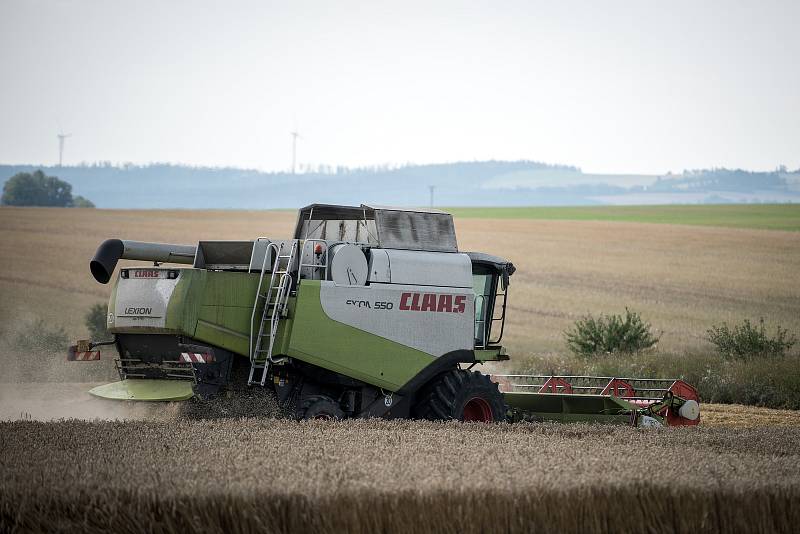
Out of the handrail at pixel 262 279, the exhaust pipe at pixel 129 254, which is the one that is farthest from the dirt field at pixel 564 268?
the handrail at pixel 262 279

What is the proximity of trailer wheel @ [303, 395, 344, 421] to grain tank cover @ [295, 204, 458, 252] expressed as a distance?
7.22 ft

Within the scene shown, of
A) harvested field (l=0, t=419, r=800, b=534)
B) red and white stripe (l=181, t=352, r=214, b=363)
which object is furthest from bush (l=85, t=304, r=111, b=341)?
harvested field (l=0, t=419, r=800, b=534)

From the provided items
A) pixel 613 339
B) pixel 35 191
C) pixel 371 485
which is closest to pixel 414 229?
pixel 371 485

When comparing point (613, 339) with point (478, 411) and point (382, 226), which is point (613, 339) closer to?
point (478, 411)

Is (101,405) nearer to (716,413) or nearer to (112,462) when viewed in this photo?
(112,462)

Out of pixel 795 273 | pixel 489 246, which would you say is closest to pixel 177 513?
pixel 795 273

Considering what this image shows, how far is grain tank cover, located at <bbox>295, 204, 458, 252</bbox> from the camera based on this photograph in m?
13.8

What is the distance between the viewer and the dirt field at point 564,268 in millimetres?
35000

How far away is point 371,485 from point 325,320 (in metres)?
5.51

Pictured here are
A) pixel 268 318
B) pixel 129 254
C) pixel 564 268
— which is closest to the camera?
pixel 268 318

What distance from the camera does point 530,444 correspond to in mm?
9789

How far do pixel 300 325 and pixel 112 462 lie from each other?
450 cm

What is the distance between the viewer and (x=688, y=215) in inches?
3275

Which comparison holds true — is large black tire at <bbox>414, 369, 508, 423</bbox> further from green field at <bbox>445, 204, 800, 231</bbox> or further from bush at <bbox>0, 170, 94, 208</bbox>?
bush at <bbox>0, 170, 94, 208</bbox>
